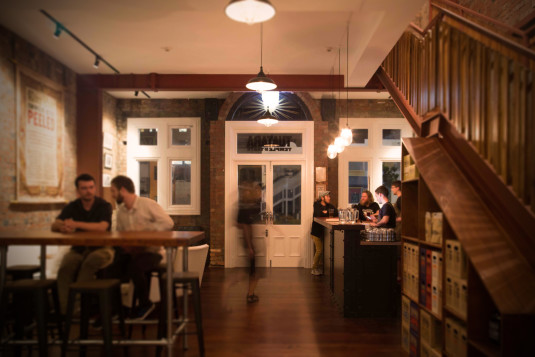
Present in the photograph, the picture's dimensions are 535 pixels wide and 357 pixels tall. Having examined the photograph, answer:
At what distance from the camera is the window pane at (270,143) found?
8.07 meters

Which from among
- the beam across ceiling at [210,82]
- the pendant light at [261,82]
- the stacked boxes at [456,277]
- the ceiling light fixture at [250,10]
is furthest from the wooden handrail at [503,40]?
the beam across ceiling at [210,82]

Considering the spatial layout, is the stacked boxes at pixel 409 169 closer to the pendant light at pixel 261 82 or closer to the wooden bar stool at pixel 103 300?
the pendant light at pixel 261 82

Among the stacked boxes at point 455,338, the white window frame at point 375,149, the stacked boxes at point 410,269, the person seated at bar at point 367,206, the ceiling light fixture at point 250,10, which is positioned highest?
the ceiling light fixture at point 250,10

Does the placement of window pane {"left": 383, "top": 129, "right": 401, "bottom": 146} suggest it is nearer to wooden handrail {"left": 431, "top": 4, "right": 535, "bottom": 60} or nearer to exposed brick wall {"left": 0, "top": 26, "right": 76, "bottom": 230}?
wooden handrail {"left": 431, "top": 4, "right": 535, "bottom": 60}

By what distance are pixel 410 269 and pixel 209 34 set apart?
376cm

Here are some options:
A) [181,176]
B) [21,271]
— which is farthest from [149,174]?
[21,271]

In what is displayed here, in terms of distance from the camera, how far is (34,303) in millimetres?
2938

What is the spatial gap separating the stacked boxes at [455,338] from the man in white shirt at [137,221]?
8.18 feet

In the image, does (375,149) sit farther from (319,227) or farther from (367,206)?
(319,227)

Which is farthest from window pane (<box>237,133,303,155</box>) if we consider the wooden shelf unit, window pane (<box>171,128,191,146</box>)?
the wooden shelf unit

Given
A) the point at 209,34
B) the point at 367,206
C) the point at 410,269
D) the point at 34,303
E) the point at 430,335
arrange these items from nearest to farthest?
the point at 34,303 → the point at 430,335 → the point at 410,269 → the point at 209,34 → the point at 367,206

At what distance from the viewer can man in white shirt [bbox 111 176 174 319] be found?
10.9ft

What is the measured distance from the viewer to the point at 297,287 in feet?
20.0

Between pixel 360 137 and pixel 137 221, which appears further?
pixel 360 137
